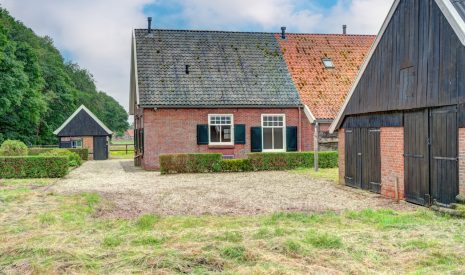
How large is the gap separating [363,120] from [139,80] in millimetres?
13336

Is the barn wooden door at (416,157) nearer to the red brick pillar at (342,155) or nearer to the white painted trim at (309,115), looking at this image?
the red brick pillar at (342,155)

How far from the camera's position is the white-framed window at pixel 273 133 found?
25.4 metres

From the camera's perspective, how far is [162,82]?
25094 mm

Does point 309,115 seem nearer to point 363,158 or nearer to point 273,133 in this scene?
point 273,133

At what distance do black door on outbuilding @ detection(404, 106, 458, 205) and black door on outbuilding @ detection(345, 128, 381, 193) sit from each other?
1.60 meters

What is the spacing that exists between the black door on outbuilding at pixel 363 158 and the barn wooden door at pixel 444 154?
2695 millimetres

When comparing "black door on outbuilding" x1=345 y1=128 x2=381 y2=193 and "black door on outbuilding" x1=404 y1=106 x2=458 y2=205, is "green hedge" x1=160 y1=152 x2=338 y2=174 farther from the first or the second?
"black door on outbuilding" x1=404 y1=106 x2=458 y2=205

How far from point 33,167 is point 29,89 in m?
24.2

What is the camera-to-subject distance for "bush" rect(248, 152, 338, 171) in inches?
904

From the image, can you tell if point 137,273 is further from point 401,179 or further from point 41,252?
point 401,179

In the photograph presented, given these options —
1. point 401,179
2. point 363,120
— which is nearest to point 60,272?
point 401,179

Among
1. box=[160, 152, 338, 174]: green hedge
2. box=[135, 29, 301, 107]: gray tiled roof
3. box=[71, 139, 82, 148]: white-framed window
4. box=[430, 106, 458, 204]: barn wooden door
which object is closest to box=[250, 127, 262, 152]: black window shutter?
box=[135, 29, 301, 107]: gray tiled roof

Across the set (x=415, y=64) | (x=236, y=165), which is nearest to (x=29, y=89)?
(x=236, y=165)

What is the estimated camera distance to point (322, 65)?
28.2m
